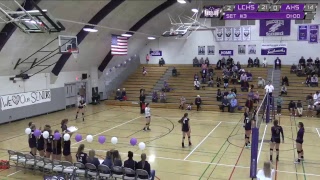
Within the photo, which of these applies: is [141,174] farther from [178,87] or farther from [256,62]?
[256,62]

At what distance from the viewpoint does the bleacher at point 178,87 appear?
29.6 m

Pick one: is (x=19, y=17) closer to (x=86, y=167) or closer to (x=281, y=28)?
(x=86, y=167)

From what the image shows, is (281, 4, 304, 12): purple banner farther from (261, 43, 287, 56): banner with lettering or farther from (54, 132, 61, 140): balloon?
(261, 43, 287, 56): banner with lettering

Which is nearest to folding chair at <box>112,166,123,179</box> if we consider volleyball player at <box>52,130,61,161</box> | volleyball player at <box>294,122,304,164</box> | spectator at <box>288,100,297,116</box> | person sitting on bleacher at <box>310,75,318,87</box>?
volleyball player at <box>52,130,61,161</box>

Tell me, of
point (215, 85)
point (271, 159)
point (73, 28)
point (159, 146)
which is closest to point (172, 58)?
point (215, 85)

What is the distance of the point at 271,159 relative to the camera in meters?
14.1

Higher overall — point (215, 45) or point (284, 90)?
point (215, 45)

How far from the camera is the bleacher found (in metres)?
29.6

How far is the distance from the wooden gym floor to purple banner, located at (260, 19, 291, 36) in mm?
10403

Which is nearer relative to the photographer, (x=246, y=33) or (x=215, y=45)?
(x=246, y=33)

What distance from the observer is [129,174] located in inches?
420

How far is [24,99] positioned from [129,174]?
658 inches

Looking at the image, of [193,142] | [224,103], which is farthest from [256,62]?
[193,142]
